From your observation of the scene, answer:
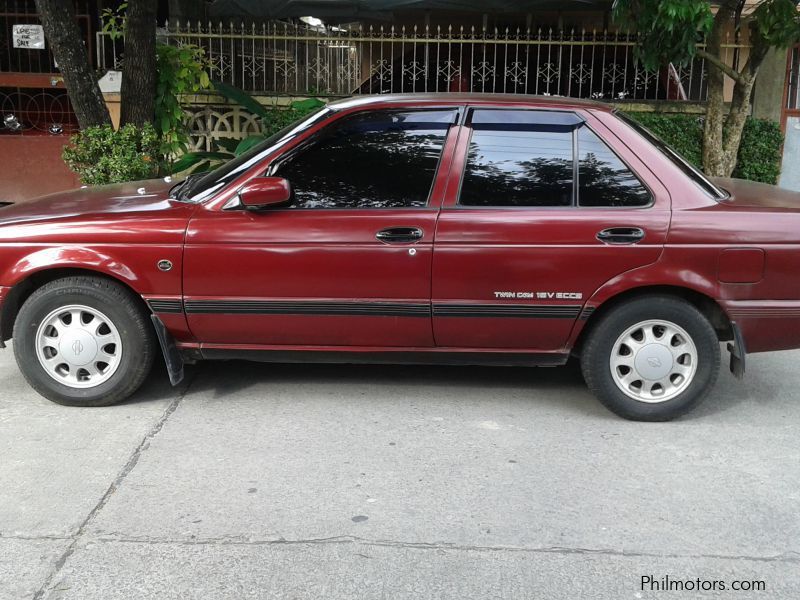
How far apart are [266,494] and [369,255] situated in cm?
140

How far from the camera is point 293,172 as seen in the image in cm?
463

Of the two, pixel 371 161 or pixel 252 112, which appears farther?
pixel 252 112

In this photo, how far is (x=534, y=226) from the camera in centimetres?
446

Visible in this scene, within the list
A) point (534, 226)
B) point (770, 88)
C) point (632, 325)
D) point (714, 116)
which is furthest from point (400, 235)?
point (770, 88)

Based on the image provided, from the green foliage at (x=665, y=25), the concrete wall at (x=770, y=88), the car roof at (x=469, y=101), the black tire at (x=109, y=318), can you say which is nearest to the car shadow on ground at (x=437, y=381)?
the black tire at (x=109, y=318)

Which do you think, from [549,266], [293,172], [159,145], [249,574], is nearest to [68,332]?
[293,172]

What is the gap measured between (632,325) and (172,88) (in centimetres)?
652

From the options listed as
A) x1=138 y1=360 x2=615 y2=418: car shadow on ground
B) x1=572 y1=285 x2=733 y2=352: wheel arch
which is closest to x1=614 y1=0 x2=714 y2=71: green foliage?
x1=138 y1=360 x2=615 y2=418: car shadow on ground

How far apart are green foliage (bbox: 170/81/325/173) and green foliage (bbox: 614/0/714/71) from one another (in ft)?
11.5

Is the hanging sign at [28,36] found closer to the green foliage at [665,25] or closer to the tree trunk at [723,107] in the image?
the green foliage at [665,25]

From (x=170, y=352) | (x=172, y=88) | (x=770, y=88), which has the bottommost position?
(x=170, y=352)

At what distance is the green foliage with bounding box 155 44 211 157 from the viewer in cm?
920

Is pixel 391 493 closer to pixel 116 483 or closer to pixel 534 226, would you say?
pixel 116 483

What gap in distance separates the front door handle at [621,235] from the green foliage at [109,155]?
17.5 ft
